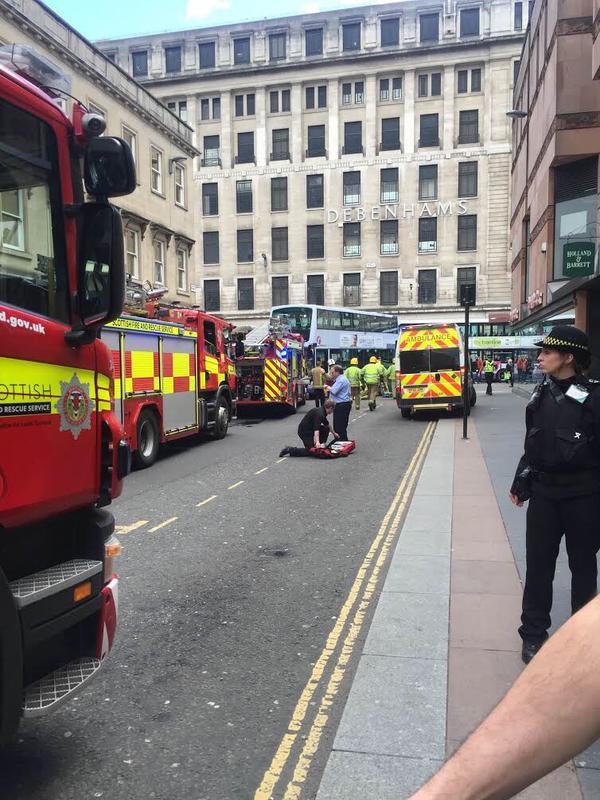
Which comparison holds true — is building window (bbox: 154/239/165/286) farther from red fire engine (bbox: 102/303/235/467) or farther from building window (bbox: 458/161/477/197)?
building window (bbox: 458/161/477/197)

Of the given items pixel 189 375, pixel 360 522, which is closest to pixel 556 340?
pixel 360 522

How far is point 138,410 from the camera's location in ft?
36.7

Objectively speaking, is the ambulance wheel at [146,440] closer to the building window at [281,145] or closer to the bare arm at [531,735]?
the bare arm at [531,735]

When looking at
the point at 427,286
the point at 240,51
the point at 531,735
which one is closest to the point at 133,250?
Result: the point at 531,735

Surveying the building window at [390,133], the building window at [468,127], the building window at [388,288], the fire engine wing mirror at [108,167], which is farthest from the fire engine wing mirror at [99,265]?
the building window at [468,127]

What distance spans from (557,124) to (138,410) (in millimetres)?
17586

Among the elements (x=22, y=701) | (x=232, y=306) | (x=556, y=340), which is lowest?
(x=22, y=701)

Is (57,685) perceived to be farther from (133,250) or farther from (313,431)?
(133,250)

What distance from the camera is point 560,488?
377 cm

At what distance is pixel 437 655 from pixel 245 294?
55.3 meters

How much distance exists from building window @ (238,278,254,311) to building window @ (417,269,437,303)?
14818mm

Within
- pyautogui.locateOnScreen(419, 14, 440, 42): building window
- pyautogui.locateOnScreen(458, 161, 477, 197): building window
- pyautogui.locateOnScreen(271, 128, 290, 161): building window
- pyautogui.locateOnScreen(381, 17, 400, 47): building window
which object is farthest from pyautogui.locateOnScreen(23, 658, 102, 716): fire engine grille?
pyautogui.locateOnScreen(419, 14, 440, 42): building window

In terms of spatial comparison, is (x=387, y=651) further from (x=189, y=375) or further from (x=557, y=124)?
(x=557, y=124)

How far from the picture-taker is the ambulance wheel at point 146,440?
11.3m
